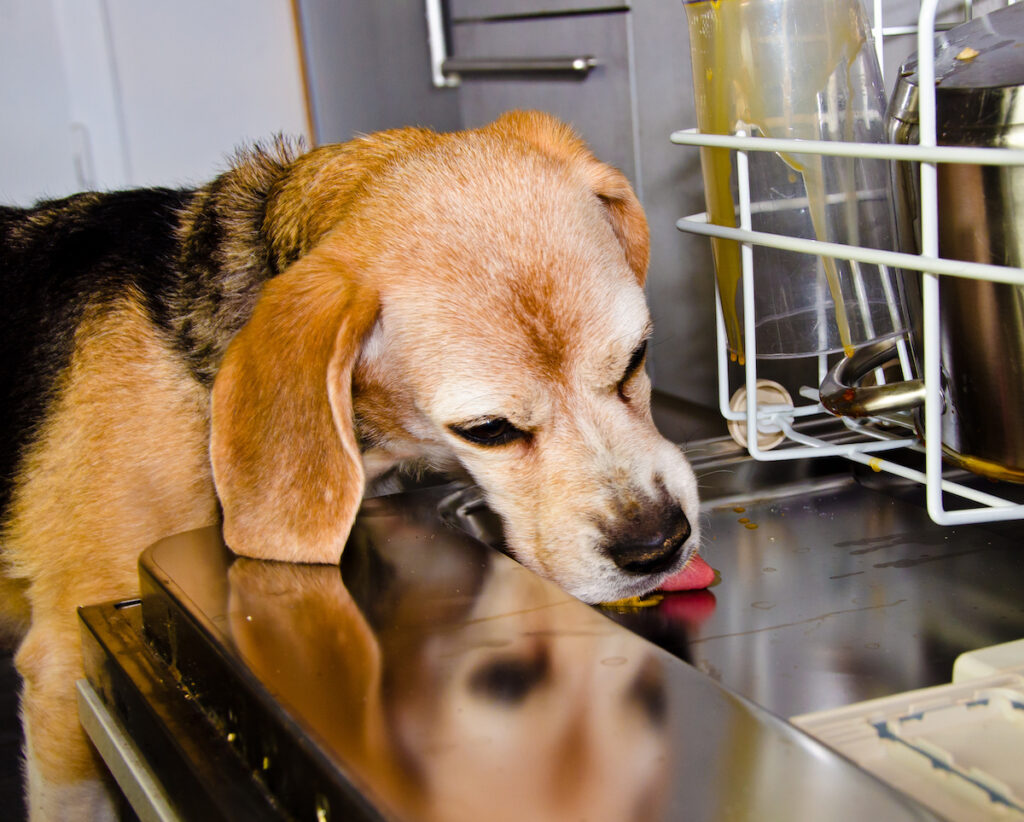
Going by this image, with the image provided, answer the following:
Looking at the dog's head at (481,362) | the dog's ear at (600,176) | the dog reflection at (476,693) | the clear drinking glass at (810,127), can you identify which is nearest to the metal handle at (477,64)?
the dog's ear at (600,176)

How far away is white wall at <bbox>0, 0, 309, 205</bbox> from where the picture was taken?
4.18m

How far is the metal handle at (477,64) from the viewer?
265 cm

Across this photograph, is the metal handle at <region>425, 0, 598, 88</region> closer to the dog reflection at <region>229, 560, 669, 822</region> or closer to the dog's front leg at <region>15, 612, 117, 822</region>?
the dog's front leg at <region>15, 612, 117, 822</region>

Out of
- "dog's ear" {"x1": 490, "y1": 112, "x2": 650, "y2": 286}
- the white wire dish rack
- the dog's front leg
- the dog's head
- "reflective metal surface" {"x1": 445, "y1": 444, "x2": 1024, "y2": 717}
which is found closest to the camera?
the white wire dish rack

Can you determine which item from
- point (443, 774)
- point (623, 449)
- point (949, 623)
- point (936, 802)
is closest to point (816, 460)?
point (623, 449)

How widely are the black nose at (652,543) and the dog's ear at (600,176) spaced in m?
0.57

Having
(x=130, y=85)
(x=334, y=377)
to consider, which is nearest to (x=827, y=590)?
(x=334, y=377)

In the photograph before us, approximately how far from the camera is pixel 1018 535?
123cm

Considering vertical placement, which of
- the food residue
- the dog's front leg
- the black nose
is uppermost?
the black nose

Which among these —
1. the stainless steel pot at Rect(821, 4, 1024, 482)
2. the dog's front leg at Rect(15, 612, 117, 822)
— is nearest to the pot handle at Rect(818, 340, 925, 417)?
the stainless steel pot at Rect(821, 4, 1024, 482)

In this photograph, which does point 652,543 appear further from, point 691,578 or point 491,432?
point 491,432

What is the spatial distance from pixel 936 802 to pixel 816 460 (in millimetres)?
878

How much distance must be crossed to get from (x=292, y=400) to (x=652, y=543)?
19.9 inches

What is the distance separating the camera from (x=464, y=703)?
28.1 inches
